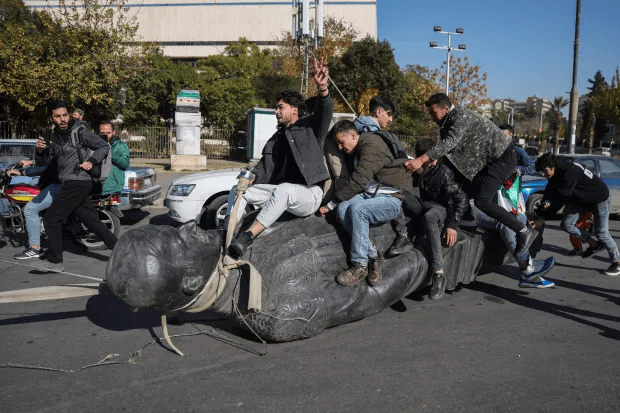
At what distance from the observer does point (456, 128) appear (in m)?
5.66

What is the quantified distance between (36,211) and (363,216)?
14.6ft

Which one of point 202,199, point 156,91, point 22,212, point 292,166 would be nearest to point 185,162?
point 202,199

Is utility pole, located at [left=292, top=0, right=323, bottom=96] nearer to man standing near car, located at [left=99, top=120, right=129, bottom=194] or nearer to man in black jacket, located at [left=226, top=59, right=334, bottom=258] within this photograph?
man standing near car, located at [left=99, top=120, right=129, bottom=194]

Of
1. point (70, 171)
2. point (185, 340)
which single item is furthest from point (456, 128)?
point (70, 171)

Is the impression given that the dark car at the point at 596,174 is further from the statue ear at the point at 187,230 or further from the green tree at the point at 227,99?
the green tree at the point at 227,99

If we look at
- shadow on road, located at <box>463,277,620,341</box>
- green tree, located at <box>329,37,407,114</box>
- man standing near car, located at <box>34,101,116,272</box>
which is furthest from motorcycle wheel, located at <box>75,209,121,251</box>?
green tree, located at <box>329,37,407,114</box>

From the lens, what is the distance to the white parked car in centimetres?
882

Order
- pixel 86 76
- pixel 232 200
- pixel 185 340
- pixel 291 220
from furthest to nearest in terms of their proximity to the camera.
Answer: pixel 86 76 < pixel 232 200 < pixel 291 220 < pixel 185 340

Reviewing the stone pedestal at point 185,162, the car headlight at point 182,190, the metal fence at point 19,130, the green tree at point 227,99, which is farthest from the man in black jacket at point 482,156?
the green tree at point 227,99

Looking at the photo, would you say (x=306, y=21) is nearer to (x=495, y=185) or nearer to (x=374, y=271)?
(x=495, y=185)

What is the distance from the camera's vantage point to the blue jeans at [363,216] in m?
4.52

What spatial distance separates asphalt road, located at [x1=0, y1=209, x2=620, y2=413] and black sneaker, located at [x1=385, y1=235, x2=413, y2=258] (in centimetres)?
59

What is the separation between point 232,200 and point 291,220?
2.13ft

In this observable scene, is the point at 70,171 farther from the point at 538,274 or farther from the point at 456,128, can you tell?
the point at 538,274
